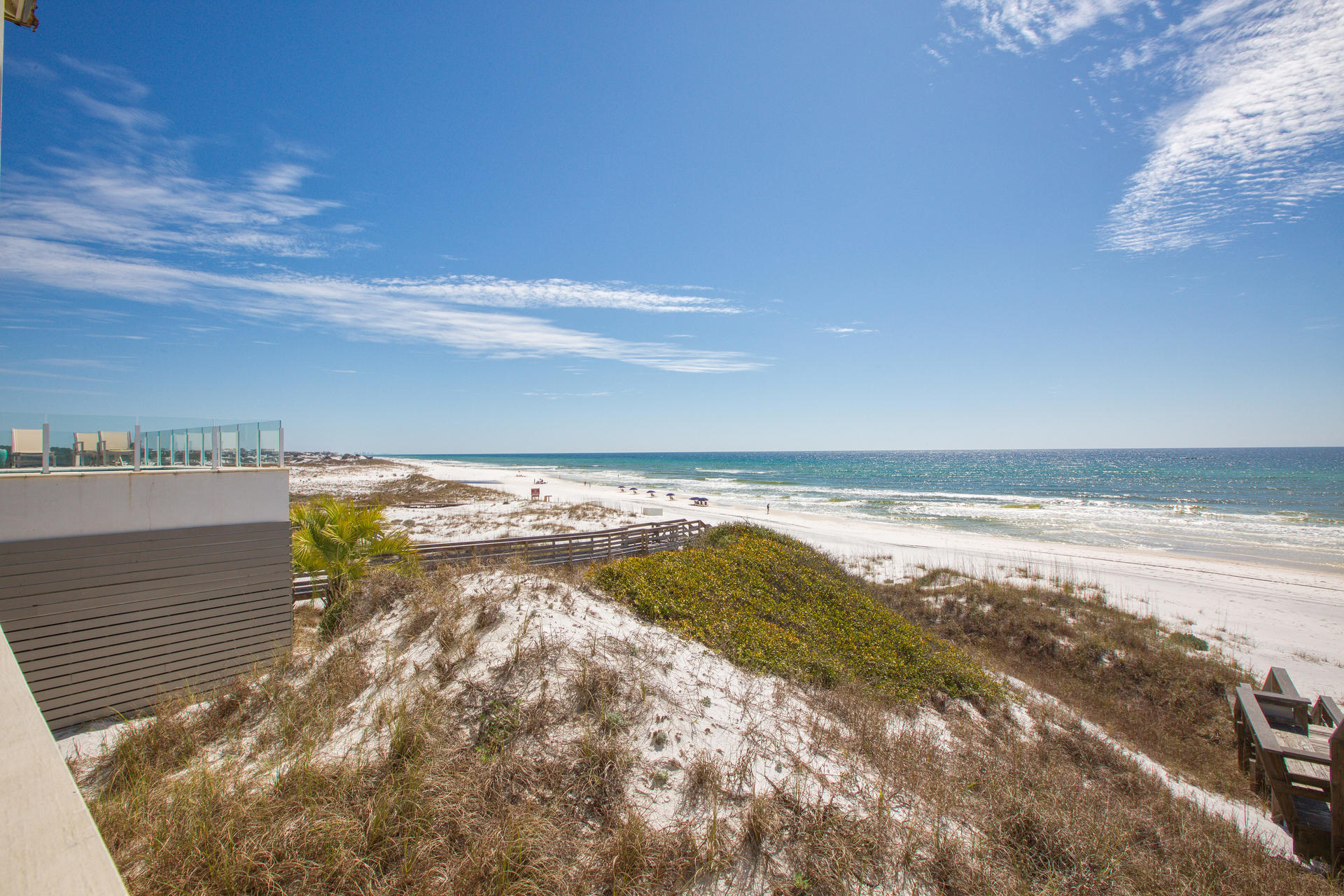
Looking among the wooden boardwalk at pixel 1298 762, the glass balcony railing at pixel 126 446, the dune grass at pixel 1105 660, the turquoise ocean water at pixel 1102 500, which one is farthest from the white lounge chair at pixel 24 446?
the turquoise ocean water at pixel 1102 500

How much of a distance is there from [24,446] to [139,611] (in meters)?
2.76

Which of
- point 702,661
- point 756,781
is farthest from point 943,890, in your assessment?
point 702,661

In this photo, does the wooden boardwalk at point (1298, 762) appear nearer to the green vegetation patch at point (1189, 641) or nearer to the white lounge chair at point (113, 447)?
the green vegetation patch at point (1189, 641)

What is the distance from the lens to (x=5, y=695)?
222 centimetres

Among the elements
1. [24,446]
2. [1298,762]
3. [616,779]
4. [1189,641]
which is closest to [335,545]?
[24,446]

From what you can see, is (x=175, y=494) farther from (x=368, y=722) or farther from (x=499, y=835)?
(x=499, y=835)

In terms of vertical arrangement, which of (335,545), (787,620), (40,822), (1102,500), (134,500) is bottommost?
(1102,500)

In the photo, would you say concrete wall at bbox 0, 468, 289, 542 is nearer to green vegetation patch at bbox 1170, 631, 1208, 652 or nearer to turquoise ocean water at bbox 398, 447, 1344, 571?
green vegetation patch at bbox 1170, 631, 1208, 652

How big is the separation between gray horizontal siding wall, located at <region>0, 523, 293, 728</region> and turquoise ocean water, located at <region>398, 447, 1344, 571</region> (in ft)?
125

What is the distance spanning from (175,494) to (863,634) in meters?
12.3

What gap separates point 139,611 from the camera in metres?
8.11

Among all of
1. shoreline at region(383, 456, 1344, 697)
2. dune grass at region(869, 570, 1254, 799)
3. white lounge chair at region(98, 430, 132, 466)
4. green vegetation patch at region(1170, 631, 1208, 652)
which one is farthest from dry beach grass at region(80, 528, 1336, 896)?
shoreline at region(383, 456, 1344, 697)

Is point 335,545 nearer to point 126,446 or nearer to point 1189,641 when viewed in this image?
point 126,446

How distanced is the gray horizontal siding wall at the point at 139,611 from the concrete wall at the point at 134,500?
15 centimetres
